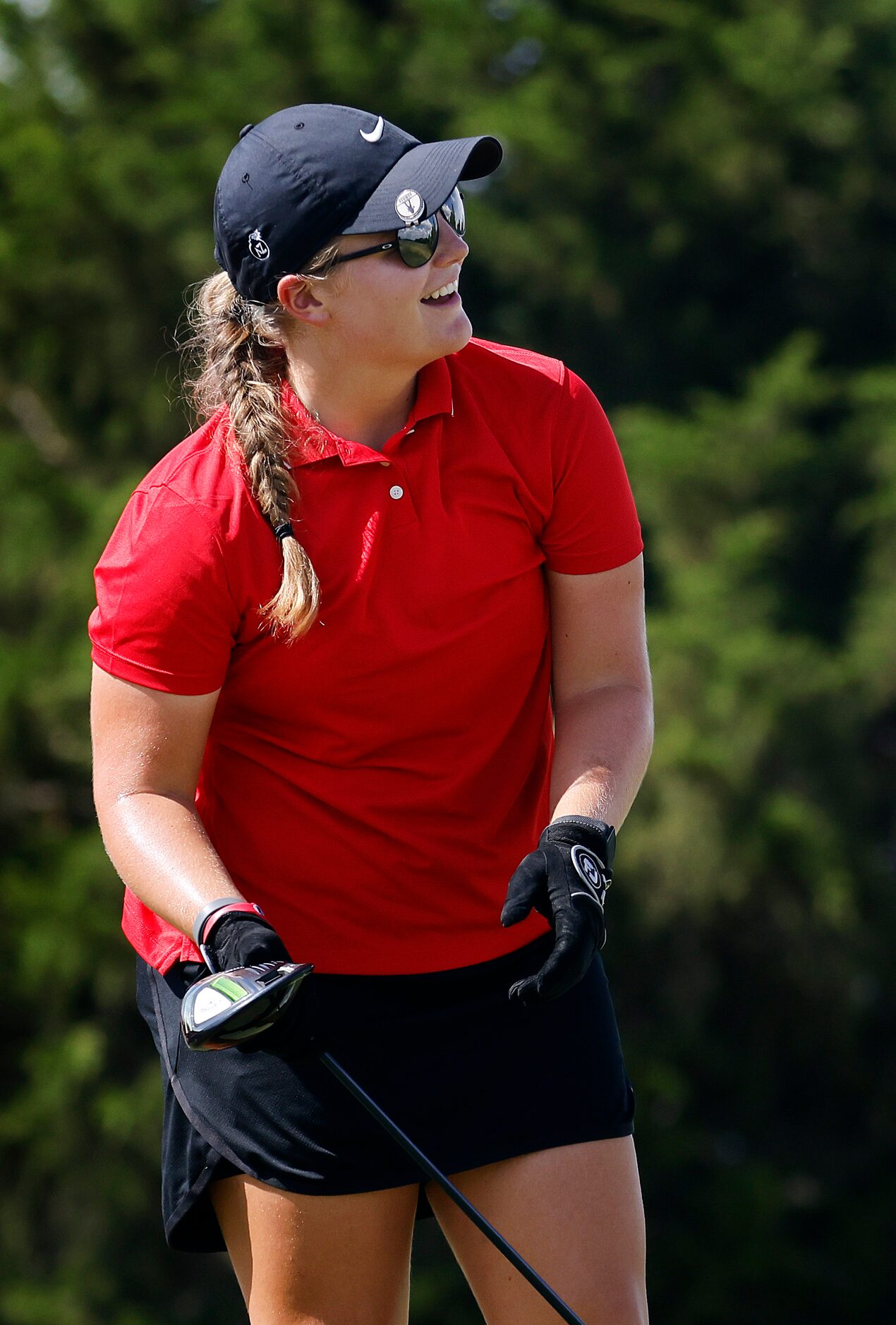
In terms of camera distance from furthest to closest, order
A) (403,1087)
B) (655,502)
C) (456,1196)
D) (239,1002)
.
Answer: (655,502), (403,1087), (456,1196), (239,1002)

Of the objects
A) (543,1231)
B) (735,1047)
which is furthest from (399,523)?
(735,1047)

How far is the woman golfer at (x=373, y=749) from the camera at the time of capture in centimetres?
148

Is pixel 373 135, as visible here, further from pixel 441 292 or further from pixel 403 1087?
pixel 403 1087

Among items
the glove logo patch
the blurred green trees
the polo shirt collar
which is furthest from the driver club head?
the blurred green trees

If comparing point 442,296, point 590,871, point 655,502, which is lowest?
point 655,502

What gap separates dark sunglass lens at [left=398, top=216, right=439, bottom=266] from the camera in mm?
1491

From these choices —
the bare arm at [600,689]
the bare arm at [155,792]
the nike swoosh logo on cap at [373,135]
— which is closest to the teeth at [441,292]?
the nike swoosh logo on cap at [373,135]

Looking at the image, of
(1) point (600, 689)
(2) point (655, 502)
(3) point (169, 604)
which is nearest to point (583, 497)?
(1) point (600, 689)

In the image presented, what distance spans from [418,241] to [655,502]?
Result: 169 inches

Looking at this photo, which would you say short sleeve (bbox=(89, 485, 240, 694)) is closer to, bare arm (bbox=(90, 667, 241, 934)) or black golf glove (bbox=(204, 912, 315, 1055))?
bare arm (bbox=(90, 667, 241, 934))

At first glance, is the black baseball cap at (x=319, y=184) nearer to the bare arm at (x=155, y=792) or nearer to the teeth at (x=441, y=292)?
the teeth at (x=441, y=292)

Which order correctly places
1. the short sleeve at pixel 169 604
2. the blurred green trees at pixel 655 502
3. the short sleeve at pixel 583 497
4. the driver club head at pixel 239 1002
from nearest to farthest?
the driver club head at pixel 239 1002 < the short sleeve at pixel 169 604 < the short sleeve at pixel 583 497 < the blurred green trees at pixel 655 502

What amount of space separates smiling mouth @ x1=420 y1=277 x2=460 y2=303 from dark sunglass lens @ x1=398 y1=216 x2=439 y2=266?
1.2 inches

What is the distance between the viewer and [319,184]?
59.2 inches
